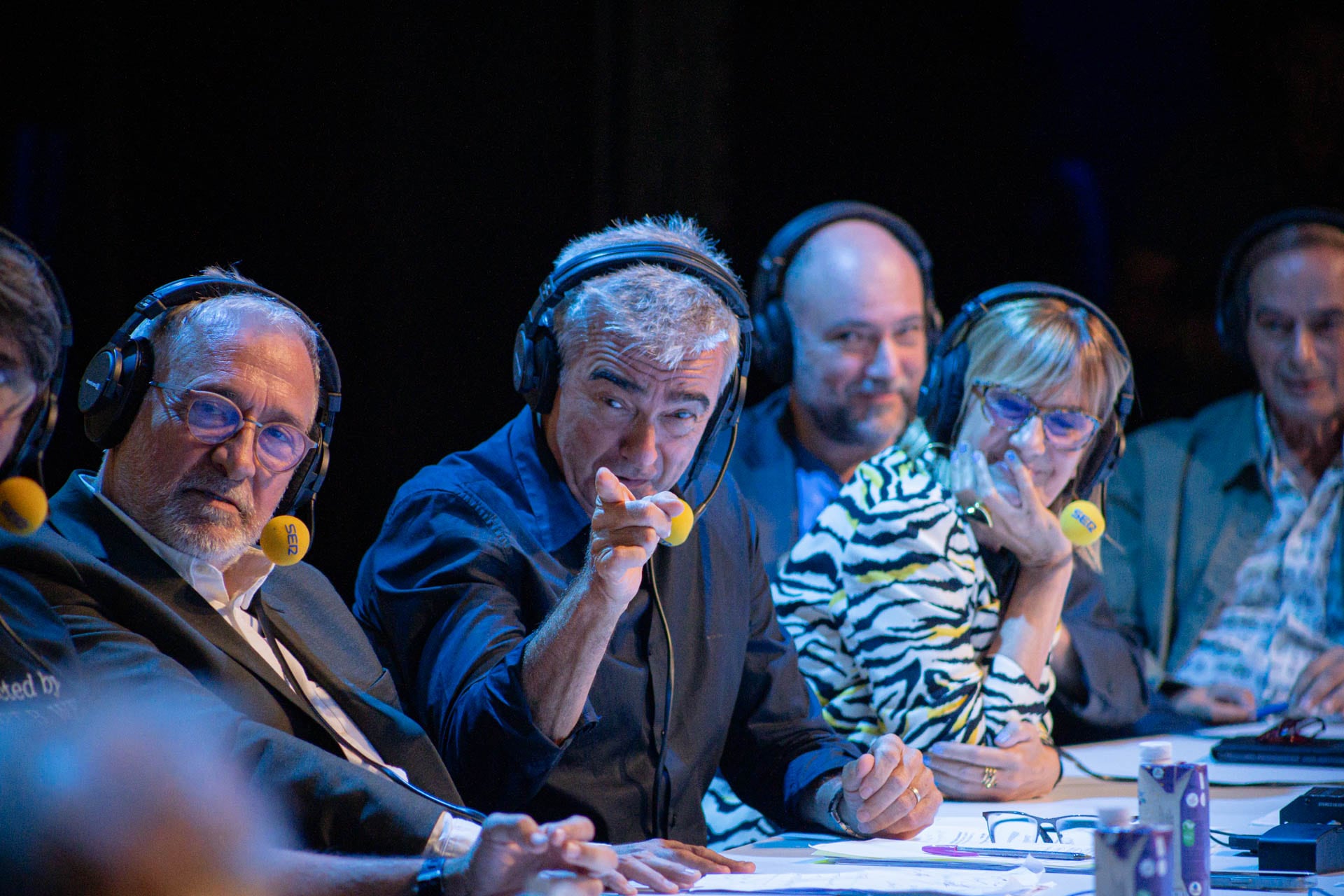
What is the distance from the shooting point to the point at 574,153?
144 inches

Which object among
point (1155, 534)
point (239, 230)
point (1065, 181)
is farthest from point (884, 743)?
point (1065, 181)

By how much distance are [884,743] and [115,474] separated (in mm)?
1099

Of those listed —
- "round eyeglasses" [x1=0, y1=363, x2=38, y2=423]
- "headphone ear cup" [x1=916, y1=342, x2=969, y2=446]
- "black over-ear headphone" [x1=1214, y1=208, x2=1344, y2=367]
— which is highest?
"black over-ear headphone" [x1=1214, y1=208, x2=1344, y2=367]

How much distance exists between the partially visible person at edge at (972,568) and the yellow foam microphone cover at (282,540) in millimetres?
1001

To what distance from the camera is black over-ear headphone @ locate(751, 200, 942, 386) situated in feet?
11.3

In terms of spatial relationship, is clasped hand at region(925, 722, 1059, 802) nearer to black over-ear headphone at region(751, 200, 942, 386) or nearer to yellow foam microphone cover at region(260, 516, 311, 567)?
yellow foam microphone cover at region(260, 516, 311, 567)

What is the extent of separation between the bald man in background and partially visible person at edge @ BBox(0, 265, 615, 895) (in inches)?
59.1

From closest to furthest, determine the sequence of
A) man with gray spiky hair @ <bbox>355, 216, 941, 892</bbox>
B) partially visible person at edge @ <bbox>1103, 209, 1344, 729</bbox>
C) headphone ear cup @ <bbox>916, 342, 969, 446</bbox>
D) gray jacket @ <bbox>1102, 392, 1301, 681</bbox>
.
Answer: man with gray spiky hair @ <bbox>355, 216, 941, 892</bbox> → headphone ear cup @ <bbox>916, 342, 969, 446</bbox> → partially visible person at edge @ <bbox>1103, 209, 1344, 729</bbox> → gray jacket @ <bbox>1102, 392, 1301, 681</bbox>

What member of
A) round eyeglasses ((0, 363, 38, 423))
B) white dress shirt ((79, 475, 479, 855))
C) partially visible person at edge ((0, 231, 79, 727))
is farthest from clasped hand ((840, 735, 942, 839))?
round eyeglasses ((0, 363, 38, 423))

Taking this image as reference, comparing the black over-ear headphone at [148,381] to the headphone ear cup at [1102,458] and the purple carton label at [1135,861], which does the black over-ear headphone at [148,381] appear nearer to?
the purple carton label at [1135,861]

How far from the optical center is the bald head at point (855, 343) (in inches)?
131

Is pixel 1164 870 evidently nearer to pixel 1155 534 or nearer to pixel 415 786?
pixel 415 786

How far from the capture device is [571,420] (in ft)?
7.03

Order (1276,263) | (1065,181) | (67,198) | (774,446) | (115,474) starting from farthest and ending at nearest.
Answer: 1. (1065,181)
2. (1276,263)
3. (774,446)
4. (67,198)
5. (115,474)
